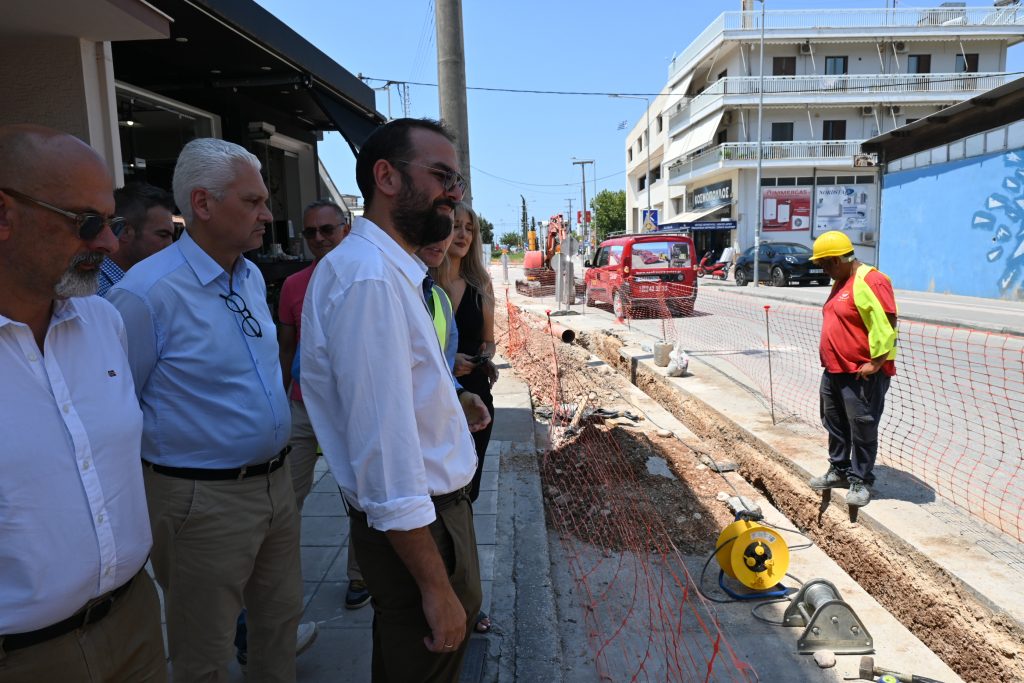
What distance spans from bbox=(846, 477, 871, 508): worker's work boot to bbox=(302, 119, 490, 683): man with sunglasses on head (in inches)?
146

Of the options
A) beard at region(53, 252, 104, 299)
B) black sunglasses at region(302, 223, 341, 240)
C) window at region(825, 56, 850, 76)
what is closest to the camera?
beard at region(53, 252, 104, 299)

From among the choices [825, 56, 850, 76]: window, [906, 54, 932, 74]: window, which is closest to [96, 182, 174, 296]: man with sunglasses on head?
[825, 56, 850, 76]: window

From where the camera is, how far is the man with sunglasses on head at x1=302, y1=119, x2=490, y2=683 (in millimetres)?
1351

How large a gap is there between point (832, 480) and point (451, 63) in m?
4.92

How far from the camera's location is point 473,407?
2166mm

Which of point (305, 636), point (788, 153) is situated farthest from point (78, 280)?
point (788, 153)

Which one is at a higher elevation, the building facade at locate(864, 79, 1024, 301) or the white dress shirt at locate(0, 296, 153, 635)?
the building facade at locate(864, 79, 1024, 301)

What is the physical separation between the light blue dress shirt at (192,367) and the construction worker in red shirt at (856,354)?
3865mm

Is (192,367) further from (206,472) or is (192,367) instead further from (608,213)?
(608,213)

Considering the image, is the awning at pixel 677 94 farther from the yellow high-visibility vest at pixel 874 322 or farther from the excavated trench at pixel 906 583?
the yellow high-visibility vest at pixel 874 322

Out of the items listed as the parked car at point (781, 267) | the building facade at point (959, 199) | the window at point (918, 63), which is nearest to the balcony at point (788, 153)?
the window at point (918, 63)

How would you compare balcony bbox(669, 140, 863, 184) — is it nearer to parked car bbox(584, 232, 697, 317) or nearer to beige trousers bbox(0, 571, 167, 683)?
parked car bbox(584, 232, 697, 317)

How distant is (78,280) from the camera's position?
1392mm

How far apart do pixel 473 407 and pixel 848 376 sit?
134 inches
